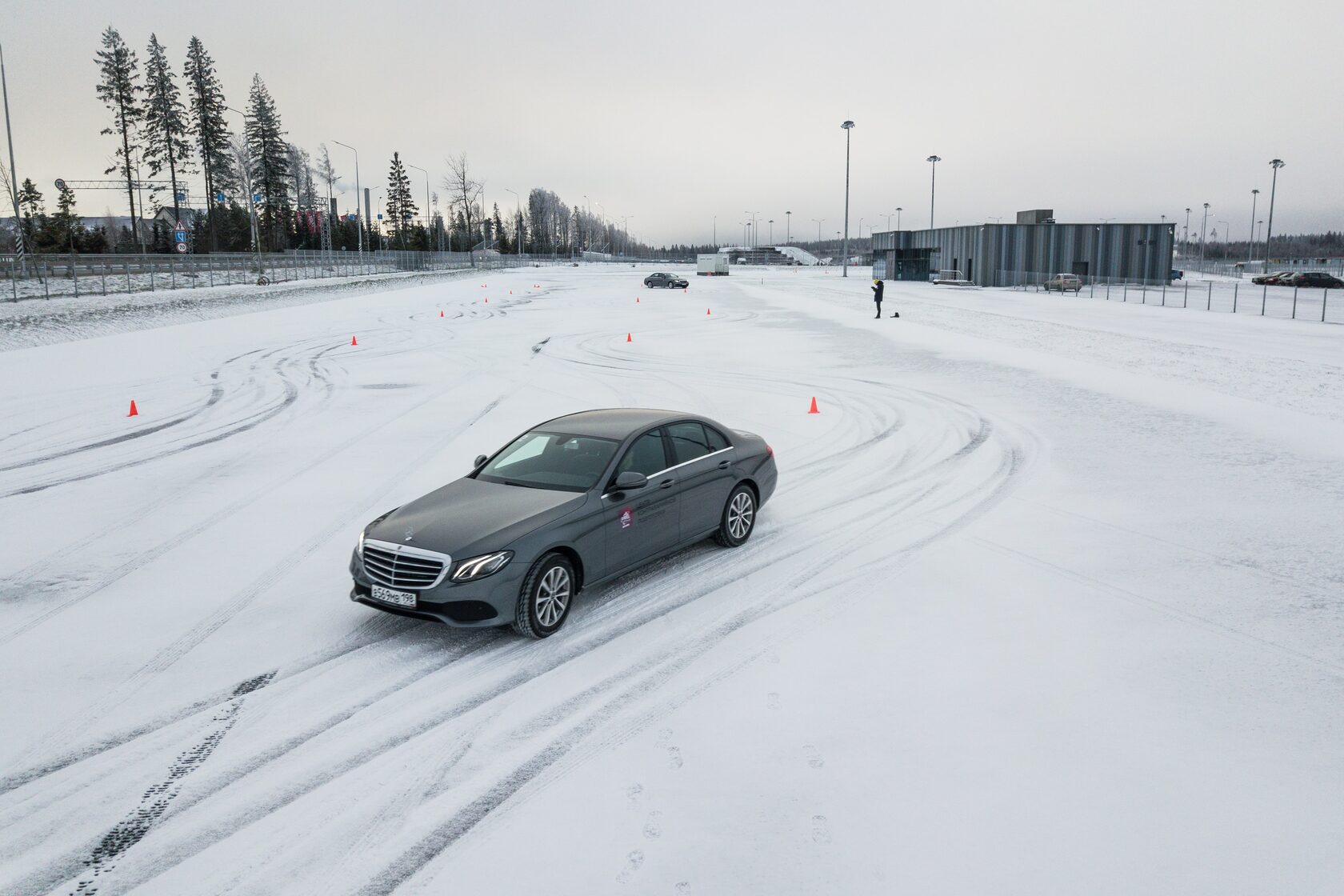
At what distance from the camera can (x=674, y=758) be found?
5.42 metres

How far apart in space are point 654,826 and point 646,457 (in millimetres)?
4019

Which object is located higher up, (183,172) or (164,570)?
(183,172)

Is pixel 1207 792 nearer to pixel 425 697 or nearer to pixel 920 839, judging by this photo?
pixel 920 839

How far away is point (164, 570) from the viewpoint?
8828 mm

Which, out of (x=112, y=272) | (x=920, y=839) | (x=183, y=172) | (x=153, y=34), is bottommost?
(x=920, y=839)

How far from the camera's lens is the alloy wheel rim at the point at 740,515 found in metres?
9.20

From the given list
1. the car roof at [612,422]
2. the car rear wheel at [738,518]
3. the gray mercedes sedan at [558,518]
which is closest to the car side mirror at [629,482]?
the gray mercedes sedan at [558,518]

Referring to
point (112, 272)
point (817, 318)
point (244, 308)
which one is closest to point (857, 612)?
point (817, 318)

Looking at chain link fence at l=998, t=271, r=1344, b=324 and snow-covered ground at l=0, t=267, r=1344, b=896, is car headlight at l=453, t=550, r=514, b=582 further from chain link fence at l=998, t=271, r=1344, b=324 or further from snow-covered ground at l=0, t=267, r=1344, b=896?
chain link fence at l=998, t=271, r=1344, b=324

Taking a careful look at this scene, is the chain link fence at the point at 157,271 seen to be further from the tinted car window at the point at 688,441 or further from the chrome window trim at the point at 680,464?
the chrome window trim at the point at 680,464

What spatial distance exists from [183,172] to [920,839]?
9746cm

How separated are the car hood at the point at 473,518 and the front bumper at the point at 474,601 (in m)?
0.22

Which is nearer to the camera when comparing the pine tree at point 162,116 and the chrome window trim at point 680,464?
the chrome window trim at point 680,464

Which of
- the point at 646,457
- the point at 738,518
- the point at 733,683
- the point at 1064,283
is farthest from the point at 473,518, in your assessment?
the point at 1064,283
